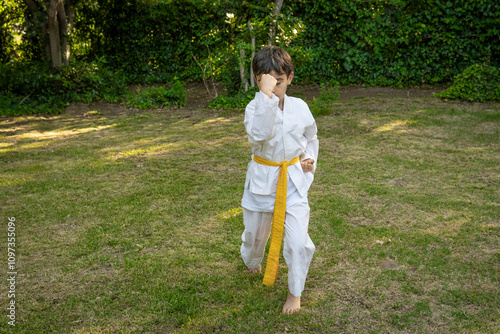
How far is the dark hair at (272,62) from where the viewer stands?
2.42 metres

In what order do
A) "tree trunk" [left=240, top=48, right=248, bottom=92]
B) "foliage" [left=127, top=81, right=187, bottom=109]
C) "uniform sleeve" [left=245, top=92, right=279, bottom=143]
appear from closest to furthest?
"uniform sleeve" [left=245, top=92, right=279, bottom=143]
"tree trunk" [left=240, top=48, right=248, bottom=92]
"foliage" [left=127, top=81, right=187, bottom=109]

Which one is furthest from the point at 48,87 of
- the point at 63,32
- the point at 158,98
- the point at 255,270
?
the point at 255,270

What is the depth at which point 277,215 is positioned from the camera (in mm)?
2605

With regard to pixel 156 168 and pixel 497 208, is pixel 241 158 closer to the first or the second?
pixel 156 168

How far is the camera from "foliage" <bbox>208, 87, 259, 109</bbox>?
331 inches

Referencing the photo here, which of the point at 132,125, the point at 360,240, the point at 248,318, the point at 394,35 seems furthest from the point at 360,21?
the point at 248,318

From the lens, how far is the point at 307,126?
2650 millimetres

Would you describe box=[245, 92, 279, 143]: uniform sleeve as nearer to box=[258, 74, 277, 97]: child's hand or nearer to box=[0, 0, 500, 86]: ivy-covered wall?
box=[258, 74, 277, 97]: child's hand

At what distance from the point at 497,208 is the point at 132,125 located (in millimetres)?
5720

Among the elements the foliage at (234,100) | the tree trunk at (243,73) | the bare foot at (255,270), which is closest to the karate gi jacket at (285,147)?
the bare foot at (255,270)

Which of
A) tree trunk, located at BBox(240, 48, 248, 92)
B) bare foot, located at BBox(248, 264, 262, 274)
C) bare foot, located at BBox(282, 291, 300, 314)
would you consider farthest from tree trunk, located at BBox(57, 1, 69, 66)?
bare foot, located at BBox(282, 291, 300, 314)

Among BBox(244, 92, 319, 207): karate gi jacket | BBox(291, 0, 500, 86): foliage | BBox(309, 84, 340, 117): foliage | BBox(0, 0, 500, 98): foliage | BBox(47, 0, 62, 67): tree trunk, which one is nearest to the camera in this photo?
BBox(244, 92, 319, 207): karate gi jacket

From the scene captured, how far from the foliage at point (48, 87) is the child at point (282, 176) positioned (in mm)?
7005

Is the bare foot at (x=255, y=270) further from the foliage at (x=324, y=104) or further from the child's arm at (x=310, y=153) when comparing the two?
the foliage at (x=324, y=104)
